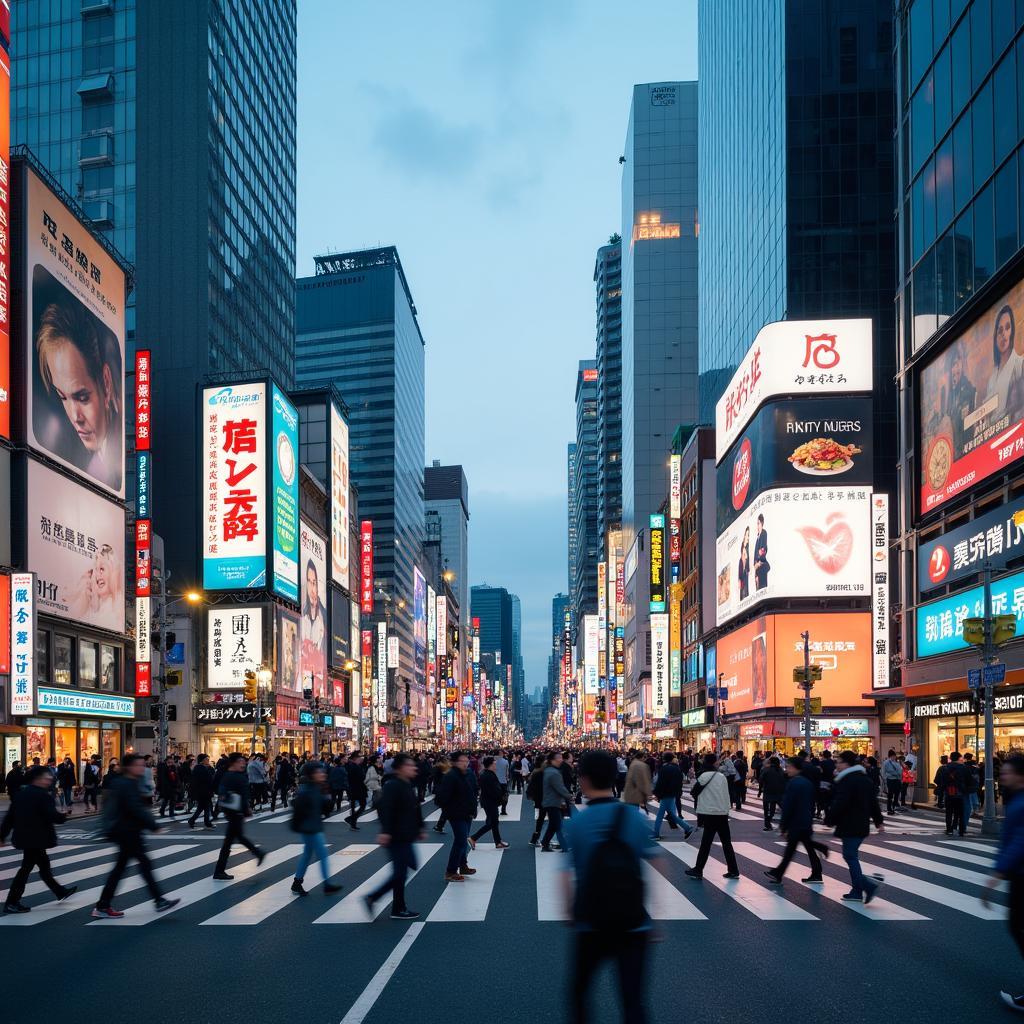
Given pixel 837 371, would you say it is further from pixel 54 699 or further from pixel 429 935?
pixel 429 935

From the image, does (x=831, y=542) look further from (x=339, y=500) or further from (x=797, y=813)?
(x=797, y=813)

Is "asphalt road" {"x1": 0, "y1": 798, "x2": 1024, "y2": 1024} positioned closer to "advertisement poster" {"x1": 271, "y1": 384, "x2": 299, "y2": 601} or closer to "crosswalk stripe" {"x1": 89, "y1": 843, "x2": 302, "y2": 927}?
"crosswalk stripe" {"x1": 89, "y1": 843, "x2": 302, "y2": 927}

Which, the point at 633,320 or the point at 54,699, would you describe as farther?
the point at 633,320

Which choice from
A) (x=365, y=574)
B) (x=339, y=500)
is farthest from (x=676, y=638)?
(x=339, y=500)

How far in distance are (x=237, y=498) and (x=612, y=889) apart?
197ft

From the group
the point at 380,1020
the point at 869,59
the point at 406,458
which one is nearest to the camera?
the point at 380,1020

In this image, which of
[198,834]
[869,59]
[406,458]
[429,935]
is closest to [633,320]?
[406,458]

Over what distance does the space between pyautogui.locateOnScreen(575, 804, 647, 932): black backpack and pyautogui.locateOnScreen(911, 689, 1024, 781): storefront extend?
26.5 meters

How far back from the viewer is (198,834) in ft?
81.1

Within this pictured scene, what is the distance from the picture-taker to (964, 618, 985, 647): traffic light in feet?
85.7

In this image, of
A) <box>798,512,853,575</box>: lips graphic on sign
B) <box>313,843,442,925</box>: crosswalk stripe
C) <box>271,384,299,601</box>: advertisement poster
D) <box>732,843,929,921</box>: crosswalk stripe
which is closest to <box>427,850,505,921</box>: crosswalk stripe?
<box>313,843,442,925</box>: crosswalk stripe

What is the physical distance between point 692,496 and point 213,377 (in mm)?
36584

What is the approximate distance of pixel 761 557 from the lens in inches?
2339

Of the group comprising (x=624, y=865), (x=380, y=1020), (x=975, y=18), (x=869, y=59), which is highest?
(x=869, y=59)
